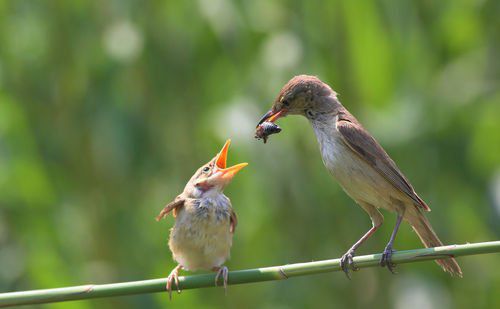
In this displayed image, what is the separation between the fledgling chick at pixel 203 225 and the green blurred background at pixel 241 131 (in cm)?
82

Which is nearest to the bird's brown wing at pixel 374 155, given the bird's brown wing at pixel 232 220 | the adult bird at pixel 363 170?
the adult bird at pixel 363 170

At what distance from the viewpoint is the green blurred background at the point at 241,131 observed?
629cm

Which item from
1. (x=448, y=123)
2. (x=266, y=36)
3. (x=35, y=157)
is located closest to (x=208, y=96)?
(x=266, y=36)

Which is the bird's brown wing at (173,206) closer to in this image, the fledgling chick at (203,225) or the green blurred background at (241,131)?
the fledgling chick at (203,225)

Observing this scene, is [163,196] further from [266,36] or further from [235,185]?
[266,36]

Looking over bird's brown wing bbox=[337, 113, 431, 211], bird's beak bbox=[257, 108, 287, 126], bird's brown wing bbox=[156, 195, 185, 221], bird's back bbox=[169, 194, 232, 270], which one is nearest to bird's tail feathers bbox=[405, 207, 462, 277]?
bird's brown wing bbox=[337, 113, 431, 211]

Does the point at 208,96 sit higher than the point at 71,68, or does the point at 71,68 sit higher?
the point at 71,68

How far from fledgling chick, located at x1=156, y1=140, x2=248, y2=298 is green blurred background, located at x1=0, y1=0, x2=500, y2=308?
824 mm

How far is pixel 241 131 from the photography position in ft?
20.2

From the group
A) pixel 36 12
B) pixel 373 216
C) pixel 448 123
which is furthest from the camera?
pixel 36 12

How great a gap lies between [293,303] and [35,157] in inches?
84.2

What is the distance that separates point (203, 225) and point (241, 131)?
1.15m

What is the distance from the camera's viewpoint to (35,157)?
21.2 ft

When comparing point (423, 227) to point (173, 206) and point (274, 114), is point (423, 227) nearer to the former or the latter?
point (274, 114)
